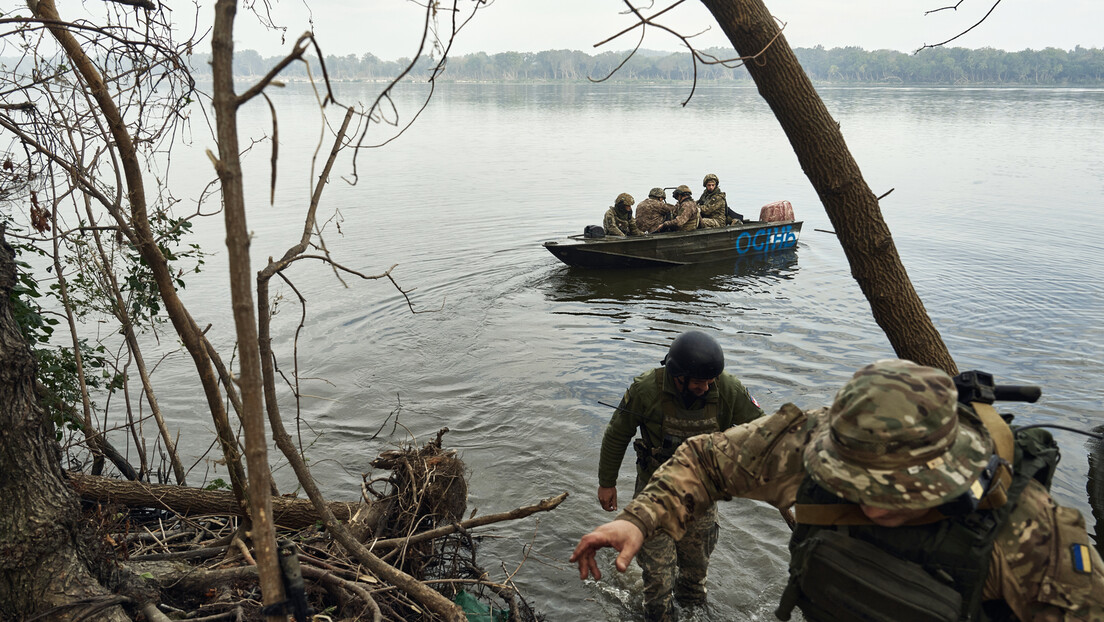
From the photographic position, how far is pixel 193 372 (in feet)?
31.3

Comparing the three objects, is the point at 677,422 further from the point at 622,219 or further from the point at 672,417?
the point at 622,219

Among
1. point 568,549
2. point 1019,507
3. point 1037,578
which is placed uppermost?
point 1019,507

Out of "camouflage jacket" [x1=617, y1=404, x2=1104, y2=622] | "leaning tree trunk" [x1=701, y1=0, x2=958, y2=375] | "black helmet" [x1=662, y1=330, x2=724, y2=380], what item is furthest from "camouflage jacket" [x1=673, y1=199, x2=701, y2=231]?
"camouflage jacket" [x1=617, y1=404, x2=1104, y2=622]

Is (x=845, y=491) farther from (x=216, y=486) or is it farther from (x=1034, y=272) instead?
(x=1034, y=272)

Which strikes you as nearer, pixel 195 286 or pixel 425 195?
pixel 195 286

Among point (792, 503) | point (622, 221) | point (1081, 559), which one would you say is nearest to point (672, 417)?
point (792, 503)

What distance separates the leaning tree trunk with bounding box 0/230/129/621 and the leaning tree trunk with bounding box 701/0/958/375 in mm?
3019

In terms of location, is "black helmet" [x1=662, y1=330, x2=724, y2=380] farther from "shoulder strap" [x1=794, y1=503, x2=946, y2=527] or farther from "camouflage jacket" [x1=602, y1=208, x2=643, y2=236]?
"camouflage jacket" [x1=602, y1=208, x2=643, y2=236]

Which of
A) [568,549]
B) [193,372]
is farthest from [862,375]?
A: [193,372]

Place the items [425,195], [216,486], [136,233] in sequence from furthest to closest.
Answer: [425,195], [216,486], [136,233]

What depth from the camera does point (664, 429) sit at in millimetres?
4477

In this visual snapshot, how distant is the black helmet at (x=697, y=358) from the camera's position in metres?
4.17

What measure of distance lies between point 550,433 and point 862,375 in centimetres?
587

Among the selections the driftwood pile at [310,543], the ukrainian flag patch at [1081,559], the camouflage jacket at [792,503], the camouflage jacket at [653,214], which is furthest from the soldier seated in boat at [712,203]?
the ukrainian flag patch at [1081,559]
